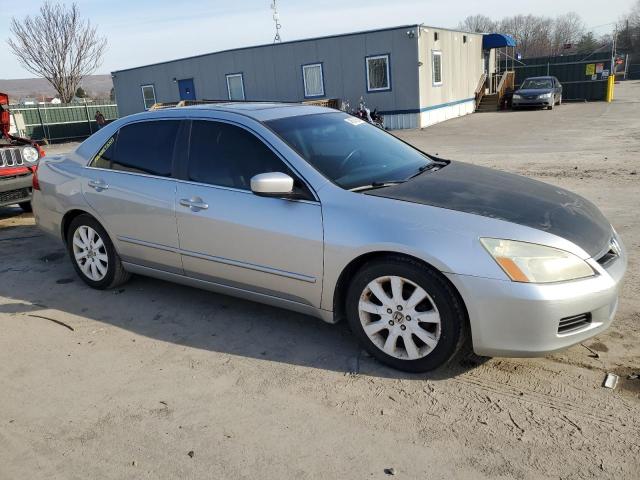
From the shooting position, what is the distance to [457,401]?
312 centimetres

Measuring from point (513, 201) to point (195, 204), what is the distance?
2.21m

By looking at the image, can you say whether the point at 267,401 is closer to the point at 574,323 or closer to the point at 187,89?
the point at 574,323

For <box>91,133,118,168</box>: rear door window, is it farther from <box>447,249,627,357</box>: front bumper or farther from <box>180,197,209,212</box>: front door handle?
<box>447,249,627,357</box>: front bumper

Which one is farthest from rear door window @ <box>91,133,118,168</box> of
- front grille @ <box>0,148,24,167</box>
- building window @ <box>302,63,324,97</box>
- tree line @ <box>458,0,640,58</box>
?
tree line @ <box>458,0,640,58</box>

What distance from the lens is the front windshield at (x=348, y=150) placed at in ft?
12.6

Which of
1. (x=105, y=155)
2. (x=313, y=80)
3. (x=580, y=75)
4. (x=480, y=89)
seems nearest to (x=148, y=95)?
(x=313, y=80)

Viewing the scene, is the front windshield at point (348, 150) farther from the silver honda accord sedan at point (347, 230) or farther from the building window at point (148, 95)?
the building window at point (148, 95)

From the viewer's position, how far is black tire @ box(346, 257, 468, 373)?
3125 millimetres

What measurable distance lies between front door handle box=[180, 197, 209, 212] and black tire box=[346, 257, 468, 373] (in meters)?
1.30

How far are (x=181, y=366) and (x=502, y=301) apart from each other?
2.09m

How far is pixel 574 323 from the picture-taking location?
3.07 m

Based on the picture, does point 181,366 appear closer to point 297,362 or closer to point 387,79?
point 297,362

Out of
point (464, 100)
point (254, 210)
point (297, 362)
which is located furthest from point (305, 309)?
point (464, 100)

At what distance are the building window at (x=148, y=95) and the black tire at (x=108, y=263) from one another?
24647 millimetres
